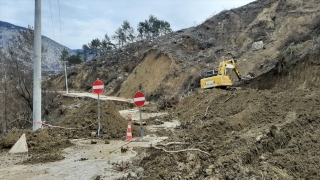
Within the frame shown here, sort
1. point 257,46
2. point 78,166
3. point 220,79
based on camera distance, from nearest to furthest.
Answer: point 78,166, point 220,79, point 257,46

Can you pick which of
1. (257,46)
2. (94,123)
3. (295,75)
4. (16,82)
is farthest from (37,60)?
(257,46)

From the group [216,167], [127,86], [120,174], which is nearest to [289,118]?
[216,167]

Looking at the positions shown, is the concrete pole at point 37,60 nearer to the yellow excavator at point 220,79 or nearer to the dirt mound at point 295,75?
the dirt mound at point 295,75

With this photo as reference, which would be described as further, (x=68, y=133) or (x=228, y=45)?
(x=228, y=45)

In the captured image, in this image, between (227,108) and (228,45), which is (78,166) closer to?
(227,108)

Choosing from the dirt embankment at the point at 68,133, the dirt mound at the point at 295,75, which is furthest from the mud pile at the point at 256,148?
the dirt mound at the point at 295,75

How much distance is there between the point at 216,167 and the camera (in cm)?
559

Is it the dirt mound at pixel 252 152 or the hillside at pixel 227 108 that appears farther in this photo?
the hillside at pixel 227 108

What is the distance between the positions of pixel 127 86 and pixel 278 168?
114 feet

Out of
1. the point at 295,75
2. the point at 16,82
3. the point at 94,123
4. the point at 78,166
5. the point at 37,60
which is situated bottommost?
the point at 78,166

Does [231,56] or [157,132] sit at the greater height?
[231,56]

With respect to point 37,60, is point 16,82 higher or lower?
lower

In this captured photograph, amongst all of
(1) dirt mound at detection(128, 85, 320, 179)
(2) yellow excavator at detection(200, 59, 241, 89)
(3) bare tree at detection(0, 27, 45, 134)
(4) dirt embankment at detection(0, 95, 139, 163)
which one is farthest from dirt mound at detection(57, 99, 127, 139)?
(2) yellow excavator at detection(200, 59, 241, 89)

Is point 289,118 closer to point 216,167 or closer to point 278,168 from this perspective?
point 278,168
